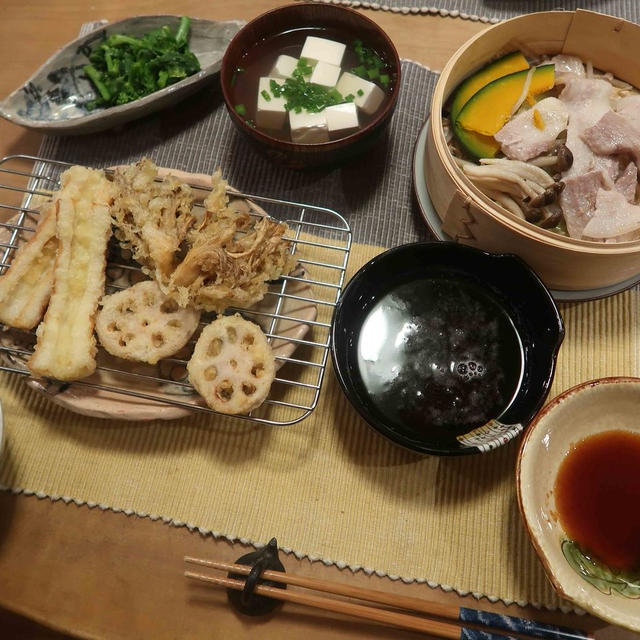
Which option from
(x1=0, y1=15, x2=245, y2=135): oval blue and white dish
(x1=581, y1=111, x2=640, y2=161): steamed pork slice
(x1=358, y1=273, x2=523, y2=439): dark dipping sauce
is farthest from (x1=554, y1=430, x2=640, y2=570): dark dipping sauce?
(x1=0, y1=15, x2=245, y2=135): oval blue and white dish

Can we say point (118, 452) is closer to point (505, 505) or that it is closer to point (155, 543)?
point (155, 543)

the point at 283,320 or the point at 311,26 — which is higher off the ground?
the point at 311,26

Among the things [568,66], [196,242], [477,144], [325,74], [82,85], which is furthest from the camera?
[82,85]

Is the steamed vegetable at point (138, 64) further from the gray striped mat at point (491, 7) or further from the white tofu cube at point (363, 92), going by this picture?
the gray striped mat at point (491, 7)

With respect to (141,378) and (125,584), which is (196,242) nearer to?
(141,378)

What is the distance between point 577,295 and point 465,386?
49 cm

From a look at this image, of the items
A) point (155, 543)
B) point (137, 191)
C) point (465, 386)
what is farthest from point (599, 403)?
point (137, 191)

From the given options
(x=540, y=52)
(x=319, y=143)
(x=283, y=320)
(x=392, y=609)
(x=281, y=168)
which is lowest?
(x=392, y=609)

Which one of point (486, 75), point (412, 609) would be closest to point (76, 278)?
point (412, 609)

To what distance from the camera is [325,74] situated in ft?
6.72

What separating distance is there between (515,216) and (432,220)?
14.6 inches

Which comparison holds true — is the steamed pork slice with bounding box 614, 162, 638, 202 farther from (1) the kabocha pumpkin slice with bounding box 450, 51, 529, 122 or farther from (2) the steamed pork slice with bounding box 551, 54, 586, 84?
(1) the kabocha pumpkin slice with bounding box 450, 51, 529, 122

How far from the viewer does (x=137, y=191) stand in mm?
1790

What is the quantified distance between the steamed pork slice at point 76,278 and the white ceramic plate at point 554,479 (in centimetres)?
129
